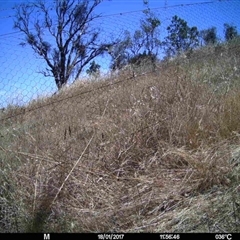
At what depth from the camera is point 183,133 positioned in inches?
128

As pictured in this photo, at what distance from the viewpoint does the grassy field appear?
7.64ft

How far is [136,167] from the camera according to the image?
10.0ft

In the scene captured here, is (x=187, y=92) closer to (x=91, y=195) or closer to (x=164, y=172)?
(x=164, y=172)

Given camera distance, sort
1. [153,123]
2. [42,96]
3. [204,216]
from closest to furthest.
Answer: [204,216] → [153,123] → [42,96]

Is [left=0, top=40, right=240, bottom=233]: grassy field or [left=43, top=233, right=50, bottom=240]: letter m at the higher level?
[left=0, top=40, right=240, bottom=233]: grassy field

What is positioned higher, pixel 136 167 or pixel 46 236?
pixel 136 167

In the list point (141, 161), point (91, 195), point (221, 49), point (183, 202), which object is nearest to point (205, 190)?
point (183, 202)

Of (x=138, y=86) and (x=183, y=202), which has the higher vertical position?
(x=138, y=86)

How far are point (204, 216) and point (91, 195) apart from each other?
1.03 m

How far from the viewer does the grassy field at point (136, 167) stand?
2.33 m

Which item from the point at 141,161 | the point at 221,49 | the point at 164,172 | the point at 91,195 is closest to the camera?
the point at 91,195

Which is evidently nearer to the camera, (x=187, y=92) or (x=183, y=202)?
(x=183, y=202)

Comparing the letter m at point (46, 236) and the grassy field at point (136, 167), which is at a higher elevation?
the grassy field at point (136, 167)

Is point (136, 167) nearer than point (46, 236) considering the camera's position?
No
